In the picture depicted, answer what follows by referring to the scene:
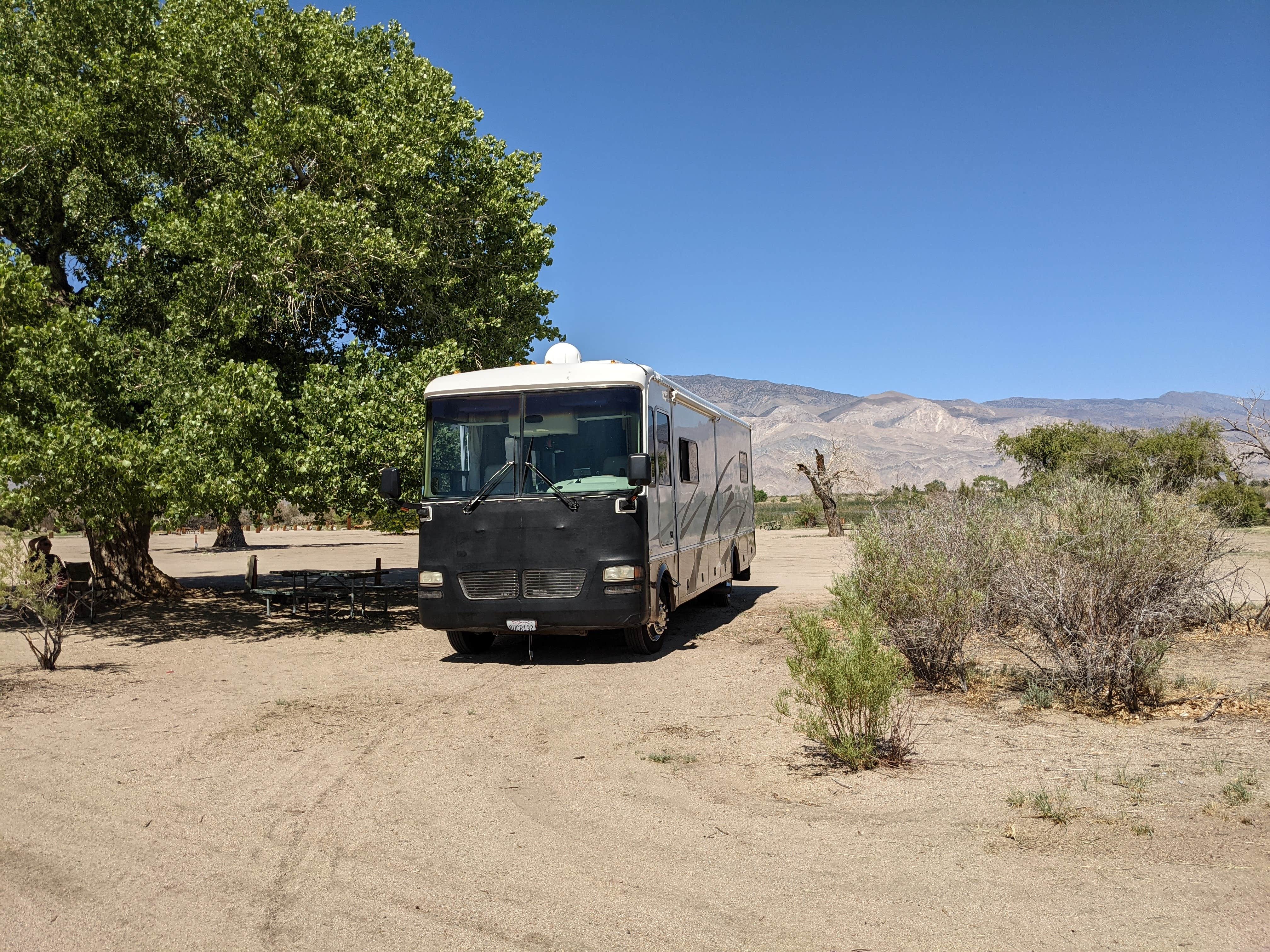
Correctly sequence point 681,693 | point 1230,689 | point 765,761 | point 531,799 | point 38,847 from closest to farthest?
point 38,847 < point 531,799 < point 765,761 < point 1230,689 < point 681,693

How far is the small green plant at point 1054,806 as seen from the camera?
4992 millimetres

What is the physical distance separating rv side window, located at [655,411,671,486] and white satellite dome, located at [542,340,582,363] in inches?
54.7

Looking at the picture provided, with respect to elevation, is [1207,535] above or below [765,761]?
above

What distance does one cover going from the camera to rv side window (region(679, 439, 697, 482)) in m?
12.1

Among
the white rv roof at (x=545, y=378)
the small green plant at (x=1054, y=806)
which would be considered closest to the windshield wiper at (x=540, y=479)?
the white rv roof at (x=545, y=378)

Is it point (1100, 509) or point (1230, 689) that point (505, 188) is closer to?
point (1100, 509)

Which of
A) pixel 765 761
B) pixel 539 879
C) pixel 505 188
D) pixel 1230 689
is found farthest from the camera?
pixel 505 188

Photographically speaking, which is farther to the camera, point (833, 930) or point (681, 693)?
point (681, 693)

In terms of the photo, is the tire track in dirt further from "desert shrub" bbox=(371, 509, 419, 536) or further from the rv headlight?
"desert shrub" bbox=(371, 509, 419, 536)

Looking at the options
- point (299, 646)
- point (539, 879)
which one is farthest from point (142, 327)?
point (539, 879)

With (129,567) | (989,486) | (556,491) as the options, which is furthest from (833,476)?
(556,491)

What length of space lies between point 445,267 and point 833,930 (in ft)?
41.6

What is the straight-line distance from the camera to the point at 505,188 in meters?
15.5

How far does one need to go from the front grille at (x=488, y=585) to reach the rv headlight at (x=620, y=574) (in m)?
1.00
